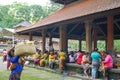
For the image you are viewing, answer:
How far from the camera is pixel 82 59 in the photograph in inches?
519

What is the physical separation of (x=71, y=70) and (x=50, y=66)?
2102 millimetres

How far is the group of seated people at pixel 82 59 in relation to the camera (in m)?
11.8

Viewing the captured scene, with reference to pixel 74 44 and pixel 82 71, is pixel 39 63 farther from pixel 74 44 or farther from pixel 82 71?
pixel 74 44

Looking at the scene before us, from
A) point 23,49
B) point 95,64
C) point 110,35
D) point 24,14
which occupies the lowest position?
point 95,64

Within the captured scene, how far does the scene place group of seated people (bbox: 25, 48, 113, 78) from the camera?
1177 cm

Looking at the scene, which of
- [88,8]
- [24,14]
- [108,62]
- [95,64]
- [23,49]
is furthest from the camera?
[24,14]

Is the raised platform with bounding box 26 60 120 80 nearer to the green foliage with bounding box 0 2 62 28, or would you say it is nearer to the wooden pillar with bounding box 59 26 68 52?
the wooden pillar with bounding box 59 26 68 52

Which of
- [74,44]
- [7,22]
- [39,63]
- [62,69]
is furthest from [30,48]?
[7,22]

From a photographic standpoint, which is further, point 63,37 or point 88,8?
point 63,37

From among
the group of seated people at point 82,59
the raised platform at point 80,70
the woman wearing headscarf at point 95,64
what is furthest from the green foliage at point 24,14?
the woman wearing headscarf at point 95,64

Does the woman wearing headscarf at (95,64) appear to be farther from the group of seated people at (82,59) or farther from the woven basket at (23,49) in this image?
the woven basket at (23,49)

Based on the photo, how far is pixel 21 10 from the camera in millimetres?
65875

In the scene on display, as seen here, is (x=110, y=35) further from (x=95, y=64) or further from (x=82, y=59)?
(x=82, y=59)

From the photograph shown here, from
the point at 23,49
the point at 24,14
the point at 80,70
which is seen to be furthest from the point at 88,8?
the point at 24,14
